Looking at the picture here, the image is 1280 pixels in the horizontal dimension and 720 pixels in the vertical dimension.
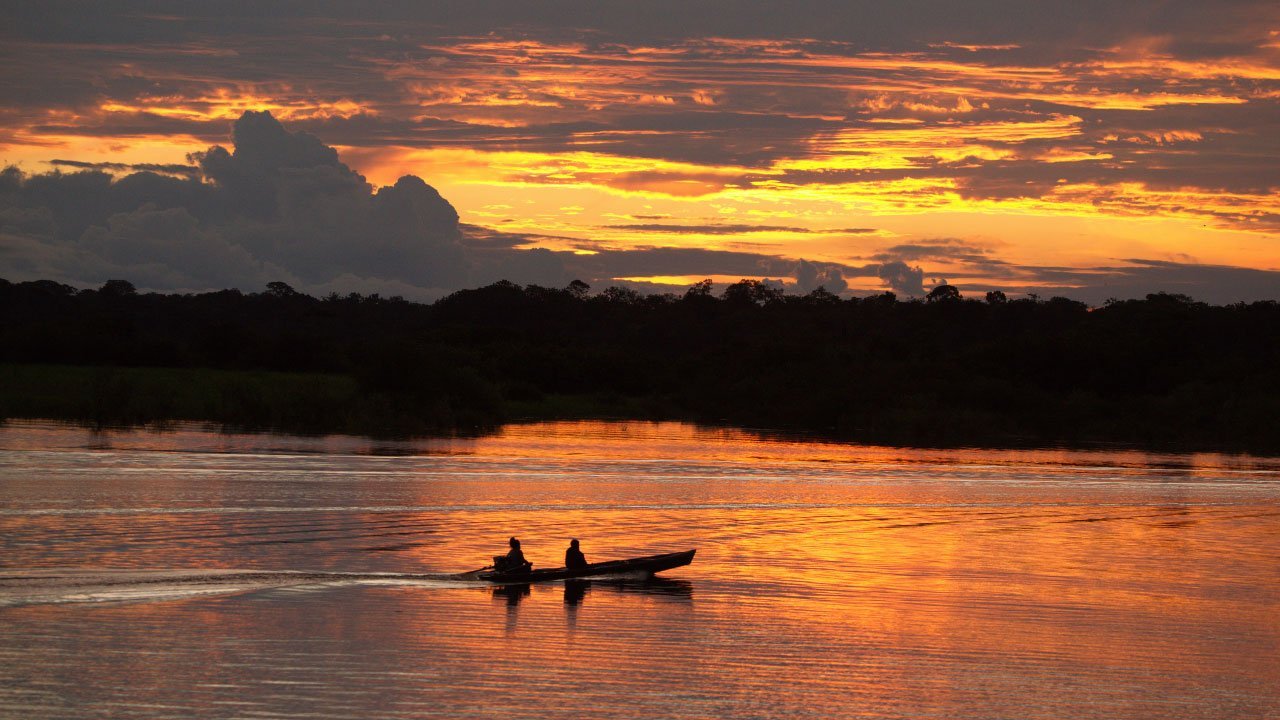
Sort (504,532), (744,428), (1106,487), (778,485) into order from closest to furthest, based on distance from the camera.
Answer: (504,532) < (778,485) < (1106,487) < (744,428)

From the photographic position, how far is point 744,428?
94688mm

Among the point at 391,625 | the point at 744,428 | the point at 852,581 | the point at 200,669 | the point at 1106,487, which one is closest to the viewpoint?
the point at 200,669

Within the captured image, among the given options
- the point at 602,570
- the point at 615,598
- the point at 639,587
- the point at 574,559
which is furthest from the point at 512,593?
the point at 639,587

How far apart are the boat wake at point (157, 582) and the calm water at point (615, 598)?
0.10 meters

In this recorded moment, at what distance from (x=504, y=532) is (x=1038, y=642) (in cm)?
1713

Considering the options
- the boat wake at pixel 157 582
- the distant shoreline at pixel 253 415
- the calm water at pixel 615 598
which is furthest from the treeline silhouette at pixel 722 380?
the boat wake at pixel 157 582

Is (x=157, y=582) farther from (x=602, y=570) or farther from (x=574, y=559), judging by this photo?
(x=602, y=570)

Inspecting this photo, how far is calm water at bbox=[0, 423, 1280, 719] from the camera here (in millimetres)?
19797

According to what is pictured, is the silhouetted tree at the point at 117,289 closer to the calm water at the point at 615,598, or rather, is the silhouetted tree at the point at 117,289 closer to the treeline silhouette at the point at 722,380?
the treeline silhouette at the point at 722,380

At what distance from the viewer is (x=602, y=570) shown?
28.8 meters

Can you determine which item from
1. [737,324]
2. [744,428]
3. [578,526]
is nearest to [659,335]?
[737,324]

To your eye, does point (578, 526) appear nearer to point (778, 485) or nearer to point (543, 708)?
point (778, 485)

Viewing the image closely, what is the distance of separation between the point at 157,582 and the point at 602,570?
898 cm

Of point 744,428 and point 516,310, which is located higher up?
point 516,310
